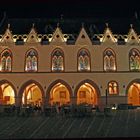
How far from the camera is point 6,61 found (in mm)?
37500

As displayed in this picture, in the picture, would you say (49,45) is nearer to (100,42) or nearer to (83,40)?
(83,40)

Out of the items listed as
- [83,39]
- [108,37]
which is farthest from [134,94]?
[83,39]

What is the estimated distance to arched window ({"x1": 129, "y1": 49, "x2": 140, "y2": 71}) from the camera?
125ft

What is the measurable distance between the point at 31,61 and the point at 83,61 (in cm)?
724

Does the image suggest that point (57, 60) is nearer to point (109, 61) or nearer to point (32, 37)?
point (32, 37)

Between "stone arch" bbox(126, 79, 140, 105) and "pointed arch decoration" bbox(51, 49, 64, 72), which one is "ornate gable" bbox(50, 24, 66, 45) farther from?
"stone arch" bbox(126, 79, 140, 105)

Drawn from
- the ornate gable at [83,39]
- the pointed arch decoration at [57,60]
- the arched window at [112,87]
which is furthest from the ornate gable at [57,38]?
the arched window at [112,87]

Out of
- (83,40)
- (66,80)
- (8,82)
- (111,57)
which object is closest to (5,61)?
(8,82)

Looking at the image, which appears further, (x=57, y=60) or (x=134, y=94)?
(x=134, y=94)

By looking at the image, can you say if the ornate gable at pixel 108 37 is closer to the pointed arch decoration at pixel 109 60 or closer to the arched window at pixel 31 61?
the pointed arch decoration at pixel 109 60

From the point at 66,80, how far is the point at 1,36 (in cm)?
1127

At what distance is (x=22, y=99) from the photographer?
37.5 metres

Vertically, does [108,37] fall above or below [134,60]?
above

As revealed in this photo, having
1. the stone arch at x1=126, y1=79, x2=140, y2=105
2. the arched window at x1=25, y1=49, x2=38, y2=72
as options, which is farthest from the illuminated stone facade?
the stone arch at x1=126, y1=79, x2=140, y2=105
